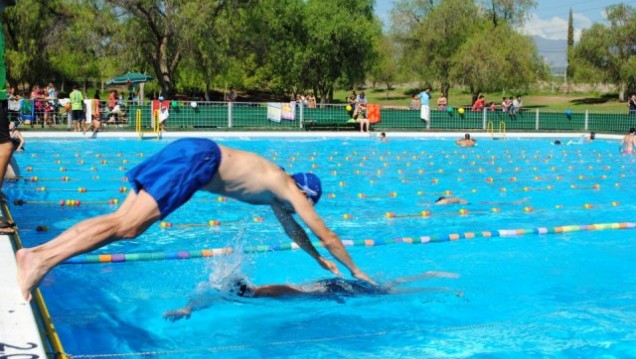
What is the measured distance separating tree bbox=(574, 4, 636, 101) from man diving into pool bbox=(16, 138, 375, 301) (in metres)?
53.9

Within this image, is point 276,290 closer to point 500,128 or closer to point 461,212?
point 461,212

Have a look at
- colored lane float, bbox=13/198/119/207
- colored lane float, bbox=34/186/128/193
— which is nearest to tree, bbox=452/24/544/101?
colored lane float, bbox=34/186/128/193

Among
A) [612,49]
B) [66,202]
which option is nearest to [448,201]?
[66,202]

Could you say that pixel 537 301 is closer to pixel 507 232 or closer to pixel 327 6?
pixel 507 232

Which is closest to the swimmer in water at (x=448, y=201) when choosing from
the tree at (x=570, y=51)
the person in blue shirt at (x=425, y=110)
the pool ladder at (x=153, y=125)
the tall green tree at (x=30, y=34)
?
the pool ladder at (x=153, y=125)

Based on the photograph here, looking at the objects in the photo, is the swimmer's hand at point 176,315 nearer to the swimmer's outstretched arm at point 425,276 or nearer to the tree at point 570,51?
the swimmer's outstretched arm at point 425,276

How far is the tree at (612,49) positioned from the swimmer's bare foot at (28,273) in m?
54.9

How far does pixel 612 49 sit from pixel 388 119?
32683mm

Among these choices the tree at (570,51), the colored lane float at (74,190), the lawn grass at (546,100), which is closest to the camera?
the colored lane float at (74,190)

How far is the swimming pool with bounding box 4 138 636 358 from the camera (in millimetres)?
5414

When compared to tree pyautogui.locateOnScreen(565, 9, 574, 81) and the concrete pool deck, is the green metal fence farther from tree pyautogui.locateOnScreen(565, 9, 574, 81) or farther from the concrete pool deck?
tree pyautogui.locateOnScreen(565, 9, 574, 81)

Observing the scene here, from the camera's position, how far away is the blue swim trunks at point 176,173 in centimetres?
444

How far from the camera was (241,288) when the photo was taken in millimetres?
6082

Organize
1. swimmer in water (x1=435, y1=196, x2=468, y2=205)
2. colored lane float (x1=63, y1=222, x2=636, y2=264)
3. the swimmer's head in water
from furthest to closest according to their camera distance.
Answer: swimmer in water (x1=435, y1=196, x2=468, y2=205), colored lane float (x1=63, y1=222, x2=636, y2=264), the swimmer's head in water
